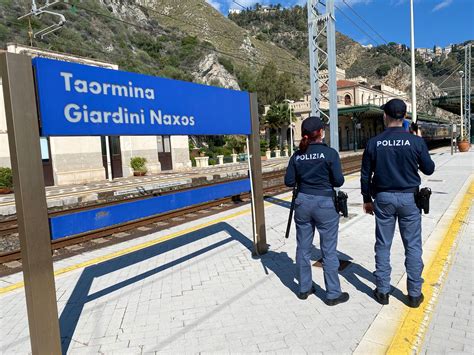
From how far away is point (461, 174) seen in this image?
1427 cm

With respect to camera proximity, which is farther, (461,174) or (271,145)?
→ (271,145)

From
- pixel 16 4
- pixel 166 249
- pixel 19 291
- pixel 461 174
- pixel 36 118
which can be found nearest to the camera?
pixel 36 118

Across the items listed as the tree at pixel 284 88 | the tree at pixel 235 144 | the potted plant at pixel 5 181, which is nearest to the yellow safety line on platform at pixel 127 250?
the potted plant at pixel 5 181

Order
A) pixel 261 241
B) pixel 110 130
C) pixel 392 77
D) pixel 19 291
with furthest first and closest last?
pixel 392 77
pixel 261 241
pixel 19 291
pixel 110 130

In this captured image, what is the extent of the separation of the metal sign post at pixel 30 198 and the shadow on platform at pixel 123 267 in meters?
0.59

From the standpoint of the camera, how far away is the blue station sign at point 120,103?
116 inches

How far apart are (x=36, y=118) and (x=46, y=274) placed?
1.18 m

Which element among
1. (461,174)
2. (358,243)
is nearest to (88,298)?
(358,243)

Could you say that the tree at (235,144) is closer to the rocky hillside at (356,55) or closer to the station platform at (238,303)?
the station platform at (238,303)

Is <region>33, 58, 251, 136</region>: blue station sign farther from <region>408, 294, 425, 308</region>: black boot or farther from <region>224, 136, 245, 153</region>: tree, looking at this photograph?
<region>224, 136, 245, 153</region>: tree

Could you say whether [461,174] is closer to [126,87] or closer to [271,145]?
[126,87]

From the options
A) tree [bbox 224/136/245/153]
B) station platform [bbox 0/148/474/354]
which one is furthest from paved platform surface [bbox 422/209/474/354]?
tree [bbox 224/136/245/153]

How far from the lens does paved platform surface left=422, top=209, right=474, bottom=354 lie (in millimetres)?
2902

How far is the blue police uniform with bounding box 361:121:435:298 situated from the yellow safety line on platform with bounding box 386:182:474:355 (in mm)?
212
